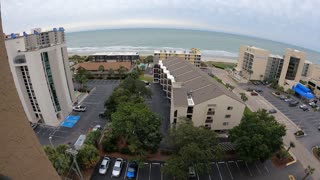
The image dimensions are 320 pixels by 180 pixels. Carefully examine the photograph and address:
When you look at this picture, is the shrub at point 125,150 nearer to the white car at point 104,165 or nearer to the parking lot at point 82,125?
the white car at point 104,165

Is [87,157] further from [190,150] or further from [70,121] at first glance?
[70,121]

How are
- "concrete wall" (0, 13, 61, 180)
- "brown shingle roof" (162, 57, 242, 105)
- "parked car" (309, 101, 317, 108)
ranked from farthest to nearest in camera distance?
"parked car" (309, 101, 317, 108)
"brown shingle roof" (162, 57, 242, 105)
"concrete wall" (0, 13, 61, 180)

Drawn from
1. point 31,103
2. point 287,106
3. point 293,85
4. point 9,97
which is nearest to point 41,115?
point 31,103

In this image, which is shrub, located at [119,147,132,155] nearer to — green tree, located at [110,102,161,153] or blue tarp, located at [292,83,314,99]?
green tree, located at [110,102,161,153]

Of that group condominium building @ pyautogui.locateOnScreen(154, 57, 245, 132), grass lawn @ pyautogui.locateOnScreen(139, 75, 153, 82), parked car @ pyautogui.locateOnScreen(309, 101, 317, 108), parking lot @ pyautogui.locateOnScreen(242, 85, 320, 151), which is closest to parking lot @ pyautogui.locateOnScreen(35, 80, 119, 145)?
grass lawn @ pyautogui.locateOnScreen(139, 75, 153, 82)

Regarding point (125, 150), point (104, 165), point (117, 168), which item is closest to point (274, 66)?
point (125, 150)

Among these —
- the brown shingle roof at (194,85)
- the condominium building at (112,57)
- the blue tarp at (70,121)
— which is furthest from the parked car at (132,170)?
the condominium building at (112,57)
